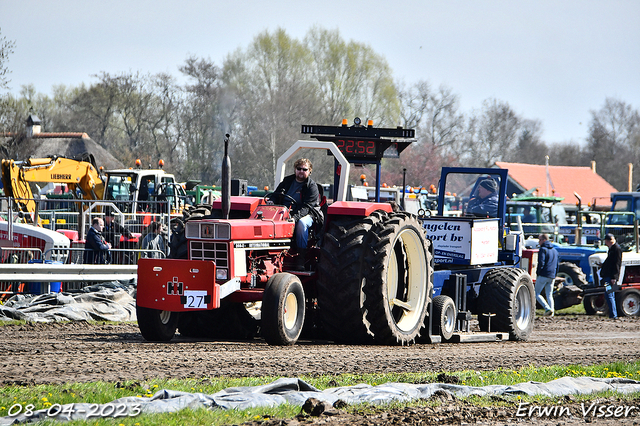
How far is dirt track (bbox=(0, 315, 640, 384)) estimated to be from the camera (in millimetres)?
6605

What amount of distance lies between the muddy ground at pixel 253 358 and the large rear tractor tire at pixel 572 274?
798 centimetres

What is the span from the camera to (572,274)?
19.5 meters

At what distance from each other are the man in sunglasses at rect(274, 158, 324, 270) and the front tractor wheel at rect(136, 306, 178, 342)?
5.48 feet

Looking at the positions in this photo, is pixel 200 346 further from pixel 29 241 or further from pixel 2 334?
pixel 29 241

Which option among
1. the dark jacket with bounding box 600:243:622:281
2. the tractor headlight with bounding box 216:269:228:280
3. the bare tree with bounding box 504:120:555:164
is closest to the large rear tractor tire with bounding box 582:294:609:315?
the dark jacket with bounding box 600:243:622:281

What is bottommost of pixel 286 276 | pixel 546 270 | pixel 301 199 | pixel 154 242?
pixel 546 270

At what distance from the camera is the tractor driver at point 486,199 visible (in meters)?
12.1

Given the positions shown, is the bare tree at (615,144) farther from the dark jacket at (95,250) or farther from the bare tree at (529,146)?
the dark jacket at (95,250)

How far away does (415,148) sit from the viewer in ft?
198

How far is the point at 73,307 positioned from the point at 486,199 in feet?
22.4

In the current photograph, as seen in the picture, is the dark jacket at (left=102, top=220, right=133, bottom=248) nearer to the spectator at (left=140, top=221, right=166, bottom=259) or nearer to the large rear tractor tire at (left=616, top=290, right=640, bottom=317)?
the spectator at (left=140, top=221, right=166, bottom=259)

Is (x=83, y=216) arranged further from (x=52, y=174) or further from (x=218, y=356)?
(x=218, y=356)

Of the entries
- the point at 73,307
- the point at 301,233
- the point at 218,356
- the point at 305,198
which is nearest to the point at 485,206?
the point at 305,198

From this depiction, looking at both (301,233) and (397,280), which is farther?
(397,280)
